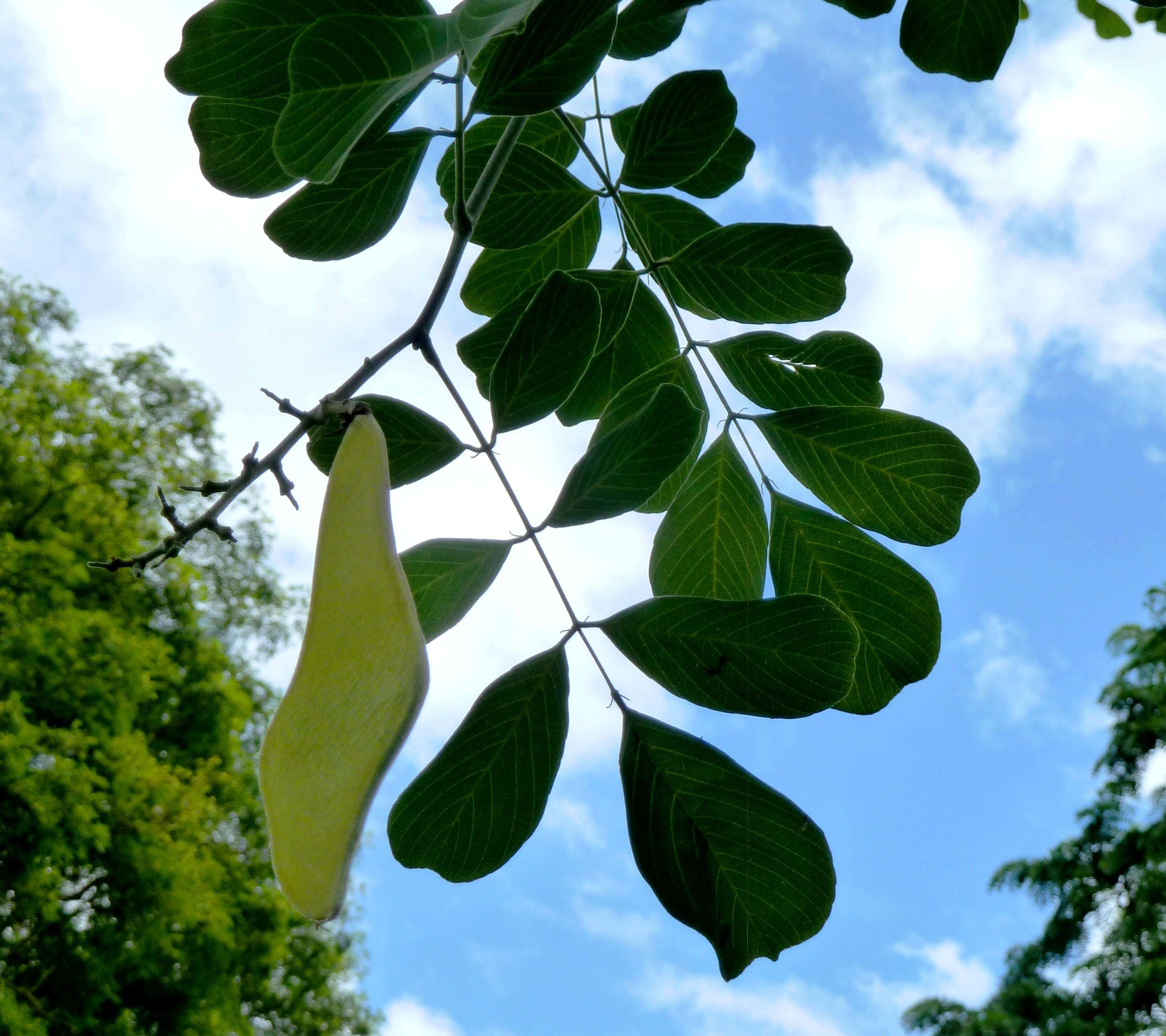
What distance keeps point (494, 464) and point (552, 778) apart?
173 millimetres

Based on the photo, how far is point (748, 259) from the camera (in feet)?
2.53

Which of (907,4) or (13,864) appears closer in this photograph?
(907,4)

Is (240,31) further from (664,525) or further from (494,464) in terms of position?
(664,525)

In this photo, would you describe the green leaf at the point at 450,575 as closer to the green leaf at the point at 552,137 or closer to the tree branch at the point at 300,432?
the tree branch at the point at 300,432

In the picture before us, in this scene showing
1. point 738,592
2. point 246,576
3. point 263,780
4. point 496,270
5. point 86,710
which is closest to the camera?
point 263,780

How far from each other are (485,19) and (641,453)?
244 millimetres

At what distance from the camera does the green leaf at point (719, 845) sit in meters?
0.60

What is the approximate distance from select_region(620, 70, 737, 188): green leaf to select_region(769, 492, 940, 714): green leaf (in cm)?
26

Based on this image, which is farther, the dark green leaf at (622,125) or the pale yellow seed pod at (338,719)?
the dark green leaf at (622,125)


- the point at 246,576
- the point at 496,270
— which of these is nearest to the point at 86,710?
the point at 246,576

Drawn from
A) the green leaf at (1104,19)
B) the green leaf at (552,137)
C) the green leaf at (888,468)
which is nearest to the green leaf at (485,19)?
the green leaf at (888,468)

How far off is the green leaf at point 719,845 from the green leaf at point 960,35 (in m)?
0.57

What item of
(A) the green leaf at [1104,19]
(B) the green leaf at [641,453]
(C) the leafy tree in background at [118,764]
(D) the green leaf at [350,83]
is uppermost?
(C) the leafy tree in background at [118,764]

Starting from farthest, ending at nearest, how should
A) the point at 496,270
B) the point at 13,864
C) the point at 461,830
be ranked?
the point at 13,864, the point at 496,270, the point at 461,830
